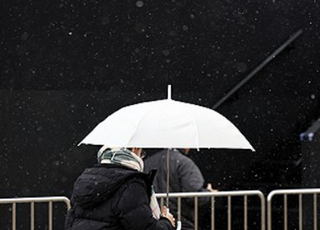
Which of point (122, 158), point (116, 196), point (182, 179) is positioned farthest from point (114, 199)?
point (182, 179)

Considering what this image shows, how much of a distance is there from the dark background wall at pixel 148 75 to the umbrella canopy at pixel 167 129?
6.70 meters

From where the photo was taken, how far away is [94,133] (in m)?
5.88

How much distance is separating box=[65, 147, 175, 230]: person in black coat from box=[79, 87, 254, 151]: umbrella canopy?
0.56ft

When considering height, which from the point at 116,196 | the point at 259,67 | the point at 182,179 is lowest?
the point at 182,179

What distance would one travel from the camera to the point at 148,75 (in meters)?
13.2

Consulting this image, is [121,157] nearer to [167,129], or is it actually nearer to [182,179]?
[167,129]

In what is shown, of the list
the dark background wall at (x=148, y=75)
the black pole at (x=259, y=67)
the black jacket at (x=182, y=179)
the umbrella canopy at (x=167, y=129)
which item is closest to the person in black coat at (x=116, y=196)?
the umbrella canopy at (x=167, y=129)

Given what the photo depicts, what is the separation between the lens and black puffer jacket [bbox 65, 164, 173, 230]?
214 inches

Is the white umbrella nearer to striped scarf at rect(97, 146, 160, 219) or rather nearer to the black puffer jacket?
striped scarf at rect(97, 146, 160, 219)

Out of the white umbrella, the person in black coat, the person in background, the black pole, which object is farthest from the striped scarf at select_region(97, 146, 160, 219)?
the black pole

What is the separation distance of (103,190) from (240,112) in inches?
335

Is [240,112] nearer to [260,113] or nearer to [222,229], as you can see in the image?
[260,113]

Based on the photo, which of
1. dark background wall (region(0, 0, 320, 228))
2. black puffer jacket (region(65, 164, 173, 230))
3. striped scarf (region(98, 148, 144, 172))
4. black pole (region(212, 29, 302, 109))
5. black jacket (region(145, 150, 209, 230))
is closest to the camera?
black puffer jacket (region(65, 164, 173, 230))

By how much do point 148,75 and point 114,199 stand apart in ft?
25.4
